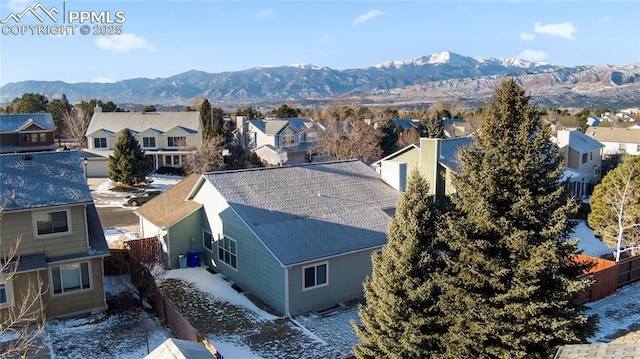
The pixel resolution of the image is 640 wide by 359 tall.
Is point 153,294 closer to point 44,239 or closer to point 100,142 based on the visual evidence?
point 44,239

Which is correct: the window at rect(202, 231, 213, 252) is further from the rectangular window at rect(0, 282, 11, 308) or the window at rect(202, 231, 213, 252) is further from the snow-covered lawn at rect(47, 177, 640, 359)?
the rectangular window at rect(0, 282, 11, 308)

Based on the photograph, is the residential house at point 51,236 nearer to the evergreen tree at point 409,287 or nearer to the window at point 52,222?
the window at point 52,222

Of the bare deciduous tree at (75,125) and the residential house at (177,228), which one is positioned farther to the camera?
the bare deciduous tree at (75,125)

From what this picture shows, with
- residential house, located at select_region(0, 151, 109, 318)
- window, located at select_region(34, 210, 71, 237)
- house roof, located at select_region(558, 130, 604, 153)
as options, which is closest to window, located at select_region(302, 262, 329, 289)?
residential house, located at select_region(0, 151, 109, 318)

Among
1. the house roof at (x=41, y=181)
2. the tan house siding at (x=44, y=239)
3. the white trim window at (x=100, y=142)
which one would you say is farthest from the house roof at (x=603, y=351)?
the white trim window at (x=100, y=142)

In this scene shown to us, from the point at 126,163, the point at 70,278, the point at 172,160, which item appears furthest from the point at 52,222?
the point at 172,160

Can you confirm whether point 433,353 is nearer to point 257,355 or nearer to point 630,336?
point 257,355
